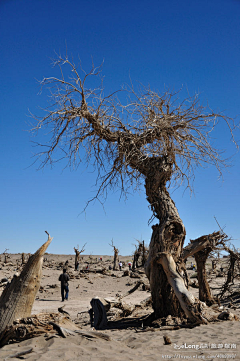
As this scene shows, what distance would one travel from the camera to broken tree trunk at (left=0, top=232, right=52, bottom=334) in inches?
216

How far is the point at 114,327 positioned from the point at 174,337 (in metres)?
2.30

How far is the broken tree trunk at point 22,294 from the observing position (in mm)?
5474

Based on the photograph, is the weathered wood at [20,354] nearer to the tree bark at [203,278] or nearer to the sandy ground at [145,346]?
the sandy ground at [145,346]

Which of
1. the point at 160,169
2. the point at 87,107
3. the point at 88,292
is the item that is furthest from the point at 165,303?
the point at 88,292

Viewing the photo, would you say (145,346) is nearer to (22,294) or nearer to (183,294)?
(183,294)

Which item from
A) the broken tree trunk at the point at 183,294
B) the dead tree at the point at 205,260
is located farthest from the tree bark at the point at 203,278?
the broken tree trunk at the point at 183,294

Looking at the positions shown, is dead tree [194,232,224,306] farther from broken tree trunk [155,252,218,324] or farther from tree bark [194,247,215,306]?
broken tree trunk [155,252,218,324]

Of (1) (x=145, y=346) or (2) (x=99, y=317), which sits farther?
(2) (x=99, y=317)

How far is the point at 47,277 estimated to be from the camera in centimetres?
2477

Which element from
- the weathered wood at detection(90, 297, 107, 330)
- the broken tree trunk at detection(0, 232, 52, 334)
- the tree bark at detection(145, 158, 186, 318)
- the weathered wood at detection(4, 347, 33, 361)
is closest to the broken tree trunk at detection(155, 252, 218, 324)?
the tree bark at detection(145, 158, 186, 318)

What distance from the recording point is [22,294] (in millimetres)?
5637

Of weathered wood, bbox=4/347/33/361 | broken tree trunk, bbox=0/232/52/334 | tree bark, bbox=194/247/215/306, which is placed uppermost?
tree bark, bbox=194/247/215/306

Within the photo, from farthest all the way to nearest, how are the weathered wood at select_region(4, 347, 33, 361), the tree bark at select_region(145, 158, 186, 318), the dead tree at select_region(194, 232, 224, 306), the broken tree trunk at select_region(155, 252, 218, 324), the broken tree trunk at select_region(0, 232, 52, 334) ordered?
the dead tree at select_region(194, 232, 224, 306) < the tree bark at select_region(145, 158, 186, 318) < the broken tree trunk at select_region(155, 252, 218, 324) < the broken tree trunk at select_region(0, 232, 52, 334) < the weathered wood at select_region(4, 347, 33, 361)

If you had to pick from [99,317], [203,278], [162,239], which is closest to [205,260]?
[203,278]
